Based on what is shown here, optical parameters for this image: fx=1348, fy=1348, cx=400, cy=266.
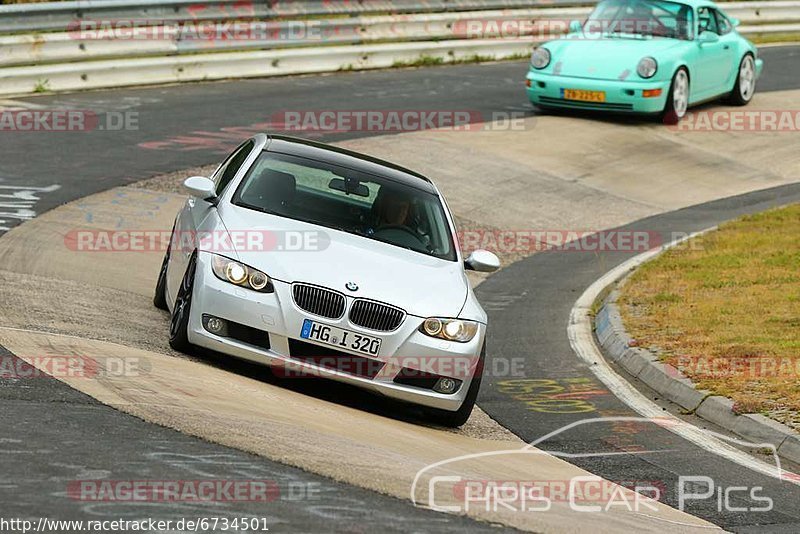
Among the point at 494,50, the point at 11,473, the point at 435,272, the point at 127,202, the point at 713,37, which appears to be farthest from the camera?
the point at 494,50

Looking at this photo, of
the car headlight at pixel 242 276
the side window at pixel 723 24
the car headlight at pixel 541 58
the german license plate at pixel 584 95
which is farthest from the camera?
the side window at pixel 723 24

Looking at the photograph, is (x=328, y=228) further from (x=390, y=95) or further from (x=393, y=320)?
(x=390, y=95)

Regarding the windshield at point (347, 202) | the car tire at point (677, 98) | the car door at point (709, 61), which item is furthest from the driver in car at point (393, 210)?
the car door at point (709, 61)

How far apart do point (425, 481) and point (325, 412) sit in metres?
1.33

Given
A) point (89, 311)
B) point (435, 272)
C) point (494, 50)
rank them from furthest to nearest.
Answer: point (494, 50)
point (89, 311)
point (435, 272)

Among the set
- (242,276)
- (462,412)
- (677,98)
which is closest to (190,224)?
(242,276)

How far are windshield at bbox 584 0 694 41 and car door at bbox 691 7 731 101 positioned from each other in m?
0.28

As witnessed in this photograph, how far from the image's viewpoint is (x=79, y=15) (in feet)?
69.7

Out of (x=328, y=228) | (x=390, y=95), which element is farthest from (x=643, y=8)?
(x=328, y=228)

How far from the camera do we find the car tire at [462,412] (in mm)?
8672

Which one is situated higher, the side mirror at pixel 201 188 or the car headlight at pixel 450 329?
the side mirror at pixel 201 188

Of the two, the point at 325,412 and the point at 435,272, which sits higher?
the point at 435,272

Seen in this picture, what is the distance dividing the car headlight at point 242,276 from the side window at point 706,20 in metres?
14.5

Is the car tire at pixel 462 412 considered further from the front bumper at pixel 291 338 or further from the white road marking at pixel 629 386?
the white road marking at pixel 629 386
